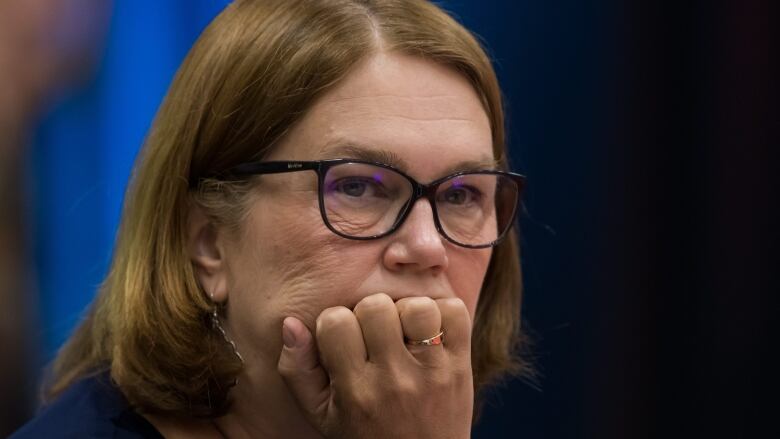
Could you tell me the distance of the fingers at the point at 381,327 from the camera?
165cm

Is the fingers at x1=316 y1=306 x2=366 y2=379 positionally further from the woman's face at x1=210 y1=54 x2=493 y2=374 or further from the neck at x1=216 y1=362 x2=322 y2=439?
the neck at x1=216 y1=362 x2=322 y2=439

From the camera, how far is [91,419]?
1.75 meters

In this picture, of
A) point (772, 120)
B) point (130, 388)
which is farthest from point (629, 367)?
point (130, 388)

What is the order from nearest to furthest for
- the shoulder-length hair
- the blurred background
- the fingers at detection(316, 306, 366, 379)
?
the fingers at detection(316, 306, 366, 379)
the shoulder-length hair
the blurred background

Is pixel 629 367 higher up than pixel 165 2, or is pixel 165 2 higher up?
pixel 165 2

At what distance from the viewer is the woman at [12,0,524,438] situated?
1.68 metres

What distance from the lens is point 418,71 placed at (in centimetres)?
182

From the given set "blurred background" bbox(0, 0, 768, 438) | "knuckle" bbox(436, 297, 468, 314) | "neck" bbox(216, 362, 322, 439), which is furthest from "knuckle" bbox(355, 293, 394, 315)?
"blurred background" bbox(0, 0, 768, 438)

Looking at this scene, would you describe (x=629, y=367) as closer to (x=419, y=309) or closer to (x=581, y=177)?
(x=581, y=177)

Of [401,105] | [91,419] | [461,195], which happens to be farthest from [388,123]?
[91,419]

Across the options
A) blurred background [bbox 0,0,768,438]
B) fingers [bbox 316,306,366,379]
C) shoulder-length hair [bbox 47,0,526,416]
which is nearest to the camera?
fingers [bbox 316,306,366,379]

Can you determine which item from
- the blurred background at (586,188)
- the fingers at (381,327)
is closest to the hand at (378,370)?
the fingers at (381,327)

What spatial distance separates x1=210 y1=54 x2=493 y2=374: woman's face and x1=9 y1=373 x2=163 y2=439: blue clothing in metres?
0.25

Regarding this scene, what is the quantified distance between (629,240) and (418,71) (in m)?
1.28
